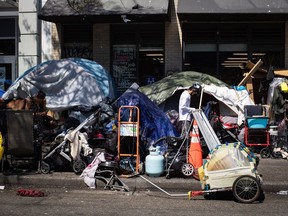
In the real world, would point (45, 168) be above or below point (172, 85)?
below

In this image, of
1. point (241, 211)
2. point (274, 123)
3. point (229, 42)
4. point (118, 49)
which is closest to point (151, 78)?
point (118, 49)

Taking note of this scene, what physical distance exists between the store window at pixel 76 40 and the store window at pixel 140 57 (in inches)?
45.5

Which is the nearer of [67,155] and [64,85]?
[67,155]

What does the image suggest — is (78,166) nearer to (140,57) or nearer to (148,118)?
(148,118)

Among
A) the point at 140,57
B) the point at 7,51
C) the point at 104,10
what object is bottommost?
the point at 140,57

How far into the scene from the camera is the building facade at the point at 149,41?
15484 mm

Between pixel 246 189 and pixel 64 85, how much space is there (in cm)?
764

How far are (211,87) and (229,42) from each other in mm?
3424

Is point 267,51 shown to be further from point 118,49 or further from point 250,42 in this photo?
point 118,49

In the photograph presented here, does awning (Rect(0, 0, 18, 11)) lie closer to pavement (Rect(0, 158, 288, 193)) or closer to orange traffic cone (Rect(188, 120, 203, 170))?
pavement (Rect(0, 158, 288, 193))

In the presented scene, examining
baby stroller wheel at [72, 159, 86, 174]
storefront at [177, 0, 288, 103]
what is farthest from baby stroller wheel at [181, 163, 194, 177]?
storefront at [177, 0, 288, 103]

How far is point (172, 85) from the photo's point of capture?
13383 millimetres

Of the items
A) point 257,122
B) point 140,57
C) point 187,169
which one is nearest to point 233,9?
point 140,57

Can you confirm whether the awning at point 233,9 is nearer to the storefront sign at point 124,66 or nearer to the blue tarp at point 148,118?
the storefront sign at point 124,66
